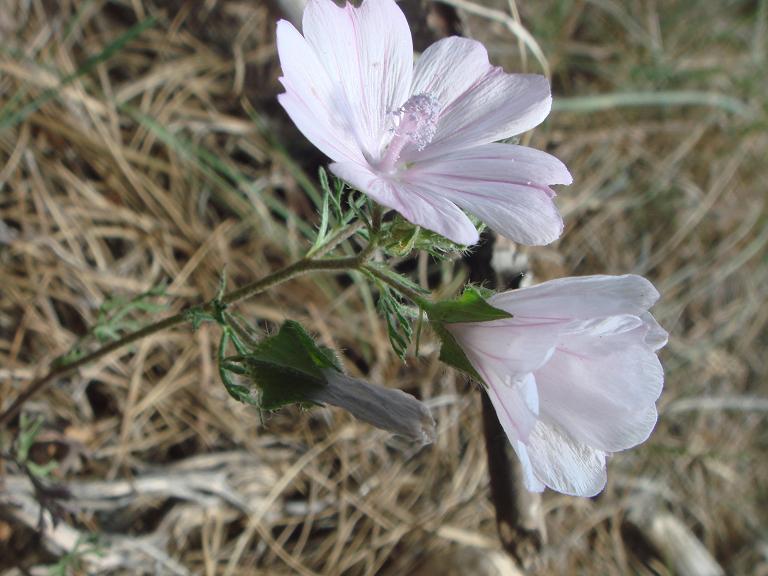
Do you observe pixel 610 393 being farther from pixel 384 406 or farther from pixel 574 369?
pixel 384 406

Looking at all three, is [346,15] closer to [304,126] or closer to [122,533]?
[304,126]

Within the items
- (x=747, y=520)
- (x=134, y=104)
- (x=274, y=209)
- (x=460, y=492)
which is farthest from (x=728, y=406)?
(x=134, y=104)

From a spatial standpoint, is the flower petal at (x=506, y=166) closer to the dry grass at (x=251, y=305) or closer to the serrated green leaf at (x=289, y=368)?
the serrated green leaf at (x=289, y=368)

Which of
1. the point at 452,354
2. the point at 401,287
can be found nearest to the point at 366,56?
the point at 401,287

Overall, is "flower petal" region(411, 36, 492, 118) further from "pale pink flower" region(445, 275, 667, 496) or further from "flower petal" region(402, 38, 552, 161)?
"pale pink flower" region(445, 275, 667, 496)

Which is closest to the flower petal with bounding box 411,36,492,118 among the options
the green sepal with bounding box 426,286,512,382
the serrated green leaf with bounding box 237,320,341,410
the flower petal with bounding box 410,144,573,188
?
the flower petal with bounding box 410,144,573,188

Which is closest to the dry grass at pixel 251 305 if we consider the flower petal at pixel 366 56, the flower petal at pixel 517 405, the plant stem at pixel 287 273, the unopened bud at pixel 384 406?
the plant stem at pixel 287 273

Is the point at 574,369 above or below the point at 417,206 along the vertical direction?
below
